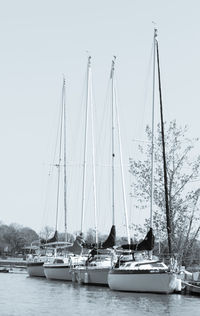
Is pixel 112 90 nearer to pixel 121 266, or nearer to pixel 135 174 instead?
pixel 135 174

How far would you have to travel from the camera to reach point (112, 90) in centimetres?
6662

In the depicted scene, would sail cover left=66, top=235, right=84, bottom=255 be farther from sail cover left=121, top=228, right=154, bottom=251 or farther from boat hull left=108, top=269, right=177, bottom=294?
boat hull left=108, top=269, right=177, bottom=294

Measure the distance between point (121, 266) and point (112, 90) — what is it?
73.2 ft

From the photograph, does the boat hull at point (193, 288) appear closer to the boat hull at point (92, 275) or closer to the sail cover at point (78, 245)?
the boat hull at point (92, 275)

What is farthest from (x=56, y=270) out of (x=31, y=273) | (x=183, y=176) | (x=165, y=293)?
(x=165, y=293)

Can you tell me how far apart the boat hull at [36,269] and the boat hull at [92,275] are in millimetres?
17726

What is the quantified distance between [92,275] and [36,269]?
23.2 m

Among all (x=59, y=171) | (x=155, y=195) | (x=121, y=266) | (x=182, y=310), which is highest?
(x=59, y=171)

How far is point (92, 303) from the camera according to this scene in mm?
42969

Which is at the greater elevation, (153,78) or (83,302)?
(153,78)

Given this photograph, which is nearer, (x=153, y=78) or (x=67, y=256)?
(x=153, y=78)

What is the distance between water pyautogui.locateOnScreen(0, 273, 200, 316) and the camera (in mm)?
37219

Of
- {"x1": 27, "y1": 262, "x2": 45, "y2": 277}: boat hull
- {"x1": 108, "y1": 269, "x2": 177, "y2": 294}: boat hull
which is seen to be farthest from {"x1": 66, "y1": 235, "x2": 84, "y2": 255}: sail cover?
{"x1": 108, "y1": 269, "x2": 177, "y2": 294}: boat hull

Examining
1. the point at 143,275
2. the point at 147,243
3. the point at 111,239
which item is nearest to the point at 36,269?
the point at 111,239
